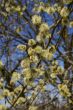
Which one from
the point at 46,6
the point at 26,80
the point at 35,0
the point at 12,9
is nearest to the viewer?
the point at 26,80

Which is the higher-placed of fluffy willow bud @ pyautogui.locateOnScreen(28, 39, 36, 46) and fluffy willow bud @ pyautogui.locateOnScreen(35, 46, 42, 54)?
fluffy willow bud @ pyautogui.locateOnScreen(28, 39, 36, 46)

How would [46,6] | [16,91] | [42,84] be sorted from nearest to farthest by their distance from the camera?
[42,84] < [16,91] < [46,6]

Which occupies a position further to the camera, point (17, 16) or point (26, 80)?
point (17, 16)

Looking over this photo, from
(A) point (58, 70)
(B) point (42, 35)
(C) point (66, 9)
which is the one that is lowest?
(A) point (58, 70)

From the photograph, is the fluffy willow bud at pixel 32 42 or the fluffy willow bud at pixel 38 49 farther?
the fluffy willow bud at pixel 32 42

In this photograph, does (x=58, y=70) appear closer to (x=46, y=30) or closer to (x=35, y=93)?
(x=35, y=93)

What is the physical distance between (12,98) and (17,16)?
3.01m

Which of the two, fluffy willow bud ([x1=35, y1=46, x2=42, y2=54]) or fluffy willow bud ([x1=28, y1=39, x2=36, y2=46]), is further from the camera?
fluffy willow bud ([x1=28, y1=39, x2=36, y2=46])

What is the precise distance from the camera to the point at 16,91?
4.73 m

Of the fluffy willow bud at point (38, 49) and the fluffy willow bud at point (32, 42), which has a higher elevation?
the fluffy willow bud at point (32, 42)

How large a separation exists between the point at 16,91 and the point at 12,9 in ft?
Result: 6.86

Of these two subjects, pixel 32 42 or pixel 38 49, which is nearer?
pixel 38 49

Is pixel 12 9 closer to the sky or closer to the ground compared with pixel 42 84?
closer to the sky

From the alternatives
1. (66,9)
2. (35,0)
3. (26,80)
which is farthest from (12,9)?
(26,80)
